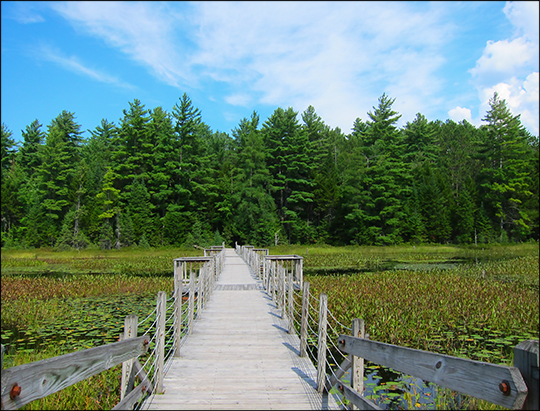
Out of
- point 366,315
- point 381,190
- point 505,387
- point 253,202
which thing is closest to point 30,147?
point 253,202

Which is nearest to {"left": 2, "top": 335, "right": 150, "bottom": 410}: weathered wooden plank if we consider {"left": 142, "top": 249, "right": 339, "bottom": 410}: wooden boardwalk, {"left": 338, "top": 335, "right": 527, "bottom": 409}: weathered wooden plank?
{"left": 142, "top": 249, "right": 339, "bottom": 410}: wooden boardwalk

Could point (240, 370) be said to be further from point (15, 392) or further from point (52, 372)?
point (15, 392)

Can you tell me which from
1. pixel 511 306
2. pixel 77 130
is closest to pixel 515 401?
pixel 511 306

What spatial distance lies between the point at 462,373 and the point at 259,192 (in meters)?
42.6

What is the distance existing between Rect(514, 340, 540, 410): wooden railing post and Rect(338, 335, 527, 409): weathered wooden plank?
2cm

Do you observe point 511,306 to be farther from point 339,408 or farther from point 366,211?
point 366,211

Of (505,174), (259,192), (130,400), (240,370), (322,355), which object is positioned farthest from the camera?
(505,174)

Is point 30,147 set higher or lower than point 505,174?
higher

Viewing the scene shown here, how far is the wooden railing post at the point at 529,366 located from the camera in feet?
5.40

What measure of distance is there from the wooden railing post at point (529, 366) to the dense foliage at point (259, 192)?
42.4 metres

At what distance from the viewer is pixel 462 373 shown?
6.83 feet

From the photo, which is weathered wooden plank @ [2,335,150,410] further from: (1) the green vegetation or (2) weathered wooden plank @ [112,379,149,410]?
(1) the green vegetation

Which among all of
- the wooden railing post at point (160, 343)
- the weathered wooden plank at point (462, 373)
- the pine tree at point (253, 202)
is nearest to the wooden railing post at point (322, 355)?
the weathered wooden plank at point (462, 373)

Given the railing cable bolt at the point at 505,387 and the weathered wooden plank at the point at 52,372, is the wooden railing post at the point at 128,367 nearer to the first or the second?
the weathered wooden plank at the point at 52,372
